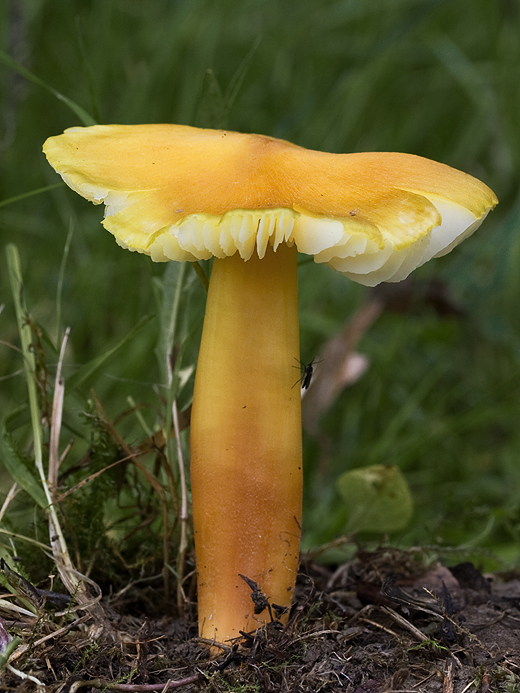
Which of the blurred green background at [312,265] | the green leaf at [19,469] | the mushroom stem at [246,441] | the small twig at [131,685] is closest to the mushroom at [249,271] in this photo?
the mushroom stem at [246,441]

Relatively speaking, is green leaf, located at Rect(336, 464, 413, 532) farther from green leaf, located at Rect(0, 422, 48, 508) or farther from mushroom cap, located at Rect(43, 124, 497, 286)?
green leaf, located at Rect(0, 422, 48, 508)

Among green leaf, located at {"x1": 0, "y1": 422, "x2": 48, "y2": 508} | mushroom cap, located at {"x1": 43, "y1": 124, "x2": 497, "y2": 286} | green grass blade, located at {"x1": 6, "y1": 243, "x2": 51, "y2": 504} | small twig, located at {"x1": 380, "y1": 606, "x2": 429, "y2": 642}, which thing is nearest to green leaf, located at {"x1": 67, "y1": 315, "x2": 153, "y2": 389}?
green grass blade, located at {"x1": 6, "y1": 243, "x2": 51, "y2": 504}

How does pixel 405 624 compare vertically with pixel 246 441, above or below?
below

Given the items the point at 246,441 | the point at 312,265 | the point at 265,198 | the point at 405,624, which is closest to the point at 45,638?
the point at 246,441

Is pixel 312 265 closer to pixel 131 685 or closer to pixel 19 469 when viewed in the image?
pixel 19 469

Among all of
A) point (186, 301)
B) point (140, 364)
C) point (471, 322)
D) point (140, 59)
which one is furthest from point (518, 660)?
point (140, 59)

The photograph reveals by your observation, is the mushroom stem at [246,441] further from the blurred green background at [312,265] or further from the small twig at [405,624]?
the blurred green background at [312,265]

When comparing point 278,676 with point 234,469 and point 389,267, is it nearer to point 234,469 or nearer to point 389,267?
point 234,469
